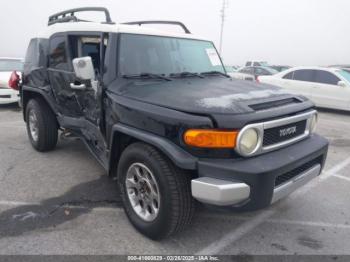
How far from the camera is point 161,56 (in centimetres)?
374

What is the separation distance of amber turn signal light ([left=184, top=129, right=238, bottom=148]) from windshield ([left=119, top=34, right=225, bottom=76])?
1.25 m

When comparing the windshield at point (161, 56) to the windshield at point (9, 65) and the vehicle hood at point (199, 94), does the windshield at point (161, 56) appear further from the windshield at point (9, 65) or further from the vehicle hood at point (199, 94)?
the windshield at point (9, 65)

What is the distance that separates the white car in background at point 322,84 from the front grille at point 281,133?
23.7 ft

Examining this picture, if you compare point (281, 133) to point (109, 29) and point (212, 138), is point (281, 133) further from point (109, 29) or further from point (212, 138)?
point (109, 29)

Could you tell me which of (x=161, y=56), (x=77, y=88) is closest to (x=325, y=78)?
(x=161, y=56)

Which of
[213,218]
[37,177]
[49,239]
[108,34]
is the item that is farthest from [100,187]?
[108,34]

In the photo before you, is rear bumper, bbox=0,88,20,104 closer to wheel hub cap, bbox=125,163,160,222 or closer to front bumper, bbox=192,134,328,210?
wheel hub cap, bbox=125,163,160,222

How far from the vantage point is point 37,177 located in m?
4.37

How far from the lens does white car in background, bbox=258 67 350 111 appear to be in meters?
10.1

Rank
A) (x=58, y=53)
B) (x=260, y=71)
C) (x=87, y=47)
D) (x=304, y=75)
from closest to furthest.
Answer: (x=87, y=47), (x=58, y=53), (x=304, y=75), (x=260, y=71)

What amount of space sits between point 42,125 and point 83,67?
2029 mm

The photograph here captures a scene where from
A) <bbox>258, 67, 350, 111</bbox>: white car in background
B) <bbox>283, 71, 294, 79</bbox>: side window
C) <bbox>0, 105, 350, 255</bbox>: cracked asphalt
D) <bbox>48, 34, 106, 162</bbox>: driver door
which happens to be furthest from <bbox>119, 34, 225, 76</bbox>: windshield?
<bbox>283, 71, 294, 79</bbox>: side window

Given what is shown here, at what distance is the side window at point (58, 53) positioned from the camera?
14.1 feet

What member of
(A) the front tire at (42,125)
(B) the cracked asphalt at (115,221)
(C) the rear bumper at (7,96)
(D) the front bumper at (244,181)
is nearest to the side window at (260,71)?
(C) the rear bumper at (7,96)
